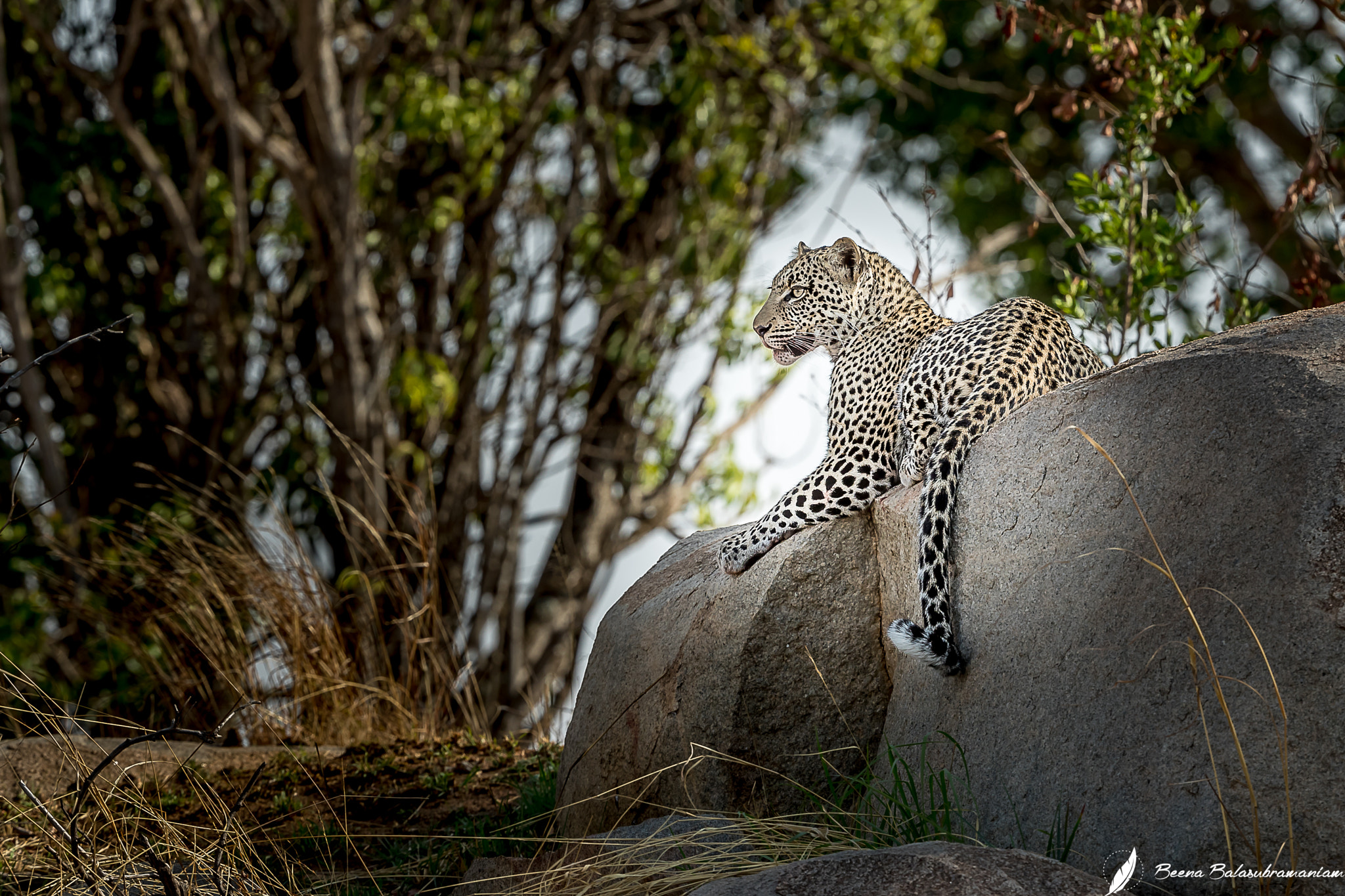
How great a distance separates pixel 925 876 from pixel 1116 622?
97cm

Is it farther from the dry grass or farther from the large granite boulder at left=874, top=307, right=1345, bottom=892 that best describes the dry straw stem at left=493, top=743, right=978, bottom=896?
the dry grass

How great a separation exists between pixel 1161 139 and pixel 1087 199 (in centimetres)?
914

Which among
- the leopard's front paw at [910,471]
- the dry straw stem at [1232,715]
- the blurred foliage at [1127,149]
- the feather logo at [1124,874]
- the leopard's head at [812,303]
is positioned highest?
the blurred foliage at [1127,149]

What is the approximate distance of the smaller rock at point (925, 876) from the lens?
2588 millimetres

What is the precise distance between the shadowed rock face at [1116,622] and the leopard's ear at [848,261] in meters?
1.02

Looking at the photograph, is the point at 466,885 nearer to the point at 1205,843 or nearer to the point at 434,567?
the point at 1205,843

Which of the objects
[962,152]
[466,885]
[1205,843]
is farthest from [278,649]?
[962,152]

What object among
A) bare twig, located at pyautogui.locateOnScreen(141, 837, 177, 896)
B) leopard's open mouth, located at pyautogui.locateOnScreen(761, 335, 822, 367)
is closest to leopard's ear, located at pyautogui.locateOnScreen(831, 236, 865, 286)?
leopard's open mouth, located at pyautogui.locateOnScreen(761, 335, 822, 367)

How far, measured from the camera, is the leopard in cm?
364

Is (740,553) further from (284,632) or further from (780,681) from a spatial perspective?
(284,632)

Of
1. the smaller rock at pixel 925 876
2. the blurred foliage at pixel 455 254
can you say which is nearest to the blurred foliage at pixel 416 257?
the blurred foliage at pixel 455 254

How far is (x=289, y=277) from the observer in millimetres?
10289

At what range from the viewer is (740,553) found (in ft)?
13.9

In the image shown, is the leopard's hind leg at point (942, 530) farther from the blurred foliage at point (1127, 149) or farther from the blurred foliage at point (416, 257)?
the blurred foliage at point (416, 257)
